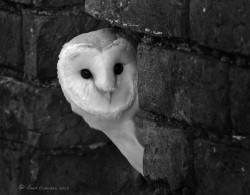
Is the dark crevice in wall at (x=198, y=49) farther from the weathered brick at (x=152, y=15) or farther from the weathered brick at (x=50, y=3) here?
the weathered brick at (x=50, y=3)

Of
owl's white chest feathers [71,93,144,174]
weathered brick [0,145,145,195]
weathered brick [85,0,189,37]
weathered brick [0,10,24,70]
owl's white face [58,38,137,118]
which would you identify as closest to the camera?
weathered brick [85,0,189,37]

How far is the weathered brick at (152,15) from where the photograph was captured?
90.4 inches

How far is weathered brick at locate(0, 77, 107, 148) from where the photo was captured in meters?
3.69

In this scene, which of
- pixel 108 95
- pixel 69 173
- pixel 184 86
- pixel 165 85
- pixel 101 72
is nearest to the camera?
pixel 184 86

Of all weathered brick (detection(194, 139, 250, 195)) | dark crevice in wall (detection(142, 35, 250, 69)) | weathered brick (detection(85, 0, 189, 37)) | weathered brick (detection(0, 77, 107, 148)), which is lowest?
weathered brick (detection(0, 77, 107, 148))

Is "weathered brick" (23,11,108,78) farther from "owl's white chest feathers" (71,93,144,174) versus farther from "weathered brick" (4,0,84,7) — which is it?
"owl's white chest feathers" (71,93,144,174)

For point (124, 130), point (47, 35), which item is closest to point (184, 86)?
point (124, 130)

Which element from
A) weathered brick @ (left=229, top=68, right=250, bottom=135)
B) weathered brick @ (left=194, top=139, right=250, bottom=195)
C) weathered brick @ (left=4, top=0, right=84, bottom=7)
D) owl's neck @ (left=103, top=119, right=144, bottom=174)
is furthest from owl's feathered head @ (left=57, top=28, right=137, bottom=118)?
weathered brick @ (left=229, top=68, right=250, bottom=135)

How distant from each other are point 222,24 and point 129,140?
1.47 metres

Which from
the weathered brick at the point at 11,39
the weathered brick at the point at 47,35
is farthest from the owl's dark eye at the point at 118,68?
Answer: the weathered brick at the point at 11,39

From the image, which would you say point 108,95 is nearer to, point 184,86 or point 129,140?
point 129,140

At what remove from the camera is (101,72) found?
3.05 meters

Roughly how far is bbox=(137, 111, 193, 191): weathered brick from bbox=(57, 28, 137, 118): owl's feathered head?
53 cm

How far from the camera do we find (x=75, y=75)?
324 cm
